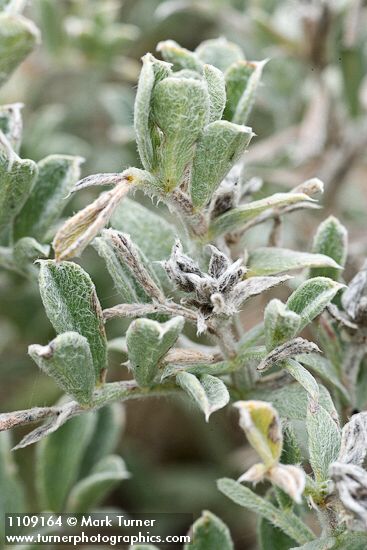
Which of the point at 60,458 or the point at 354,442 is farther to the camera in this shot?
the point at 60,458

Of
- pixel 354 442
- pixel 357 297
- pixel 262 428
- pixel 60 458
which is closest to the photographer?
pixel 262 428

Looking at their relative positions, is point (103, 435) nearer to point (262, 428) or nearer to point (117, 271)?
point (117, 271)

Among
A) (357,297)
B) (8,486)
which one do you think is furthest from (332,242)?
(8,486)

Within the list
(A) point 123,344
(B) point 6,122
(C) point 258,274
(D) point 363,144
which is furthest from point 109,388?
(D) point 363,144

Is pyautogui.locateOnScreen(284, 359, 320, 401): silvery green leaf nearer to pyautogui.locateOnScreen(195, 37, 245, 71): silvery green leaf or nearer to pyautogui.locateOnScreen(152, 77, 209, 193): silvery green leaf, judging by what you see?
pyautogui.locateOnScreen(152, 77, 209, 193): silvery green leaf

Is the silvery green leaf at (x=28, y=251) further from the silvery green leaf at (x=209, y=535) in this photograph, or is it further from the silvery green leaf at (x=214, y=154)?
the silvery green leaf at (x=209, y=535)

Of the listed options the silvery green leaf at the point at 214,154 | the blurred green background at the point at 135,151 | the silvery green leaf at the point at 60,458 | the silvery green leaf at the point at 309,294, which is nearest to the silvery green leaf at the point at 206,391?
the silvery green leaf at the point at 309,294

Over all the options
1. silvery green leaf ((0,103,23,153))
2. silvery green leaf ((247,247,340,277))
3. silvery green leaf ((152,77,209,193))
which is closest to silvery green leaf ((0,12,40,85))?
silvery green leaf ((0,103,23,153))

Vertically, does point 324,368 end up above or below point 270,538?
above
